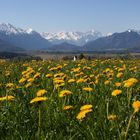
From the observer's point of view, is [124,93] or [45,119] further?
[124,93]

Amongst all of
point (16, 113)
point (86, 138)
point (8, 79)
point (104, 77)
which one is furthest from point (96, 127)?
point (8, 79)

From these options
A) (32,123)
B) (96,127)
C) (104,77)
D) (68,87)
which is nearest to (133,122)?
(96,127)

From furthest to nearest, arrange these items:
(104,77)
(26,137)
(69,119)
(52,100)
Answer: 1. (104,77)
2. (52,100)
3. (69,119)
4. (26,137)

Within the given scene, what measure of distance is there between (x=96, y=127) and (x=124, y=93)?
1.94 metres

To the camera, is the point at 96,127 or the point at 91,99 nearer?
the point at 96,127

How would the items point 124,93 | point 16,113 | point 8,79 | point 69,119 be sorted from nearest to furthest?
1. point 69,119
2. point 16,113
3. point 124,93
4. point 8,79

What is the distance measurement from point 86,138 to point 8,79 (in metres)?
5.12

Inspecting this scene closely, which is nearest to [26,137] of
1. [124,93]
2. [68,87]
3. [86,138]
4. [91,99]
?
[86,138]

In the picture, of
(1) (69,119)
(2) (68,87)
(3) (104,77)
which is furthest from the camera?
(3) (104,77)

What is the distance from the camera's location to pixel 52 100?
16.5 ft

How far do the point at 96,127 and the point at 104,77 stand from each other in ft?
12.5

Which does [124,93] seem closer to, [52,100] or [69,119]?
[52,100]

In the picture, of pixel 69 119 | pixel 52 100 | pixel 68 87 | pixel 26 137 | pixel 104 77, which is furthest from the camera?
pixel 104 77

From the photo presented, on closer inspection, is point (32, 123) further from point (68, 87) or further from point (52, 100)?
point (68, 87)
